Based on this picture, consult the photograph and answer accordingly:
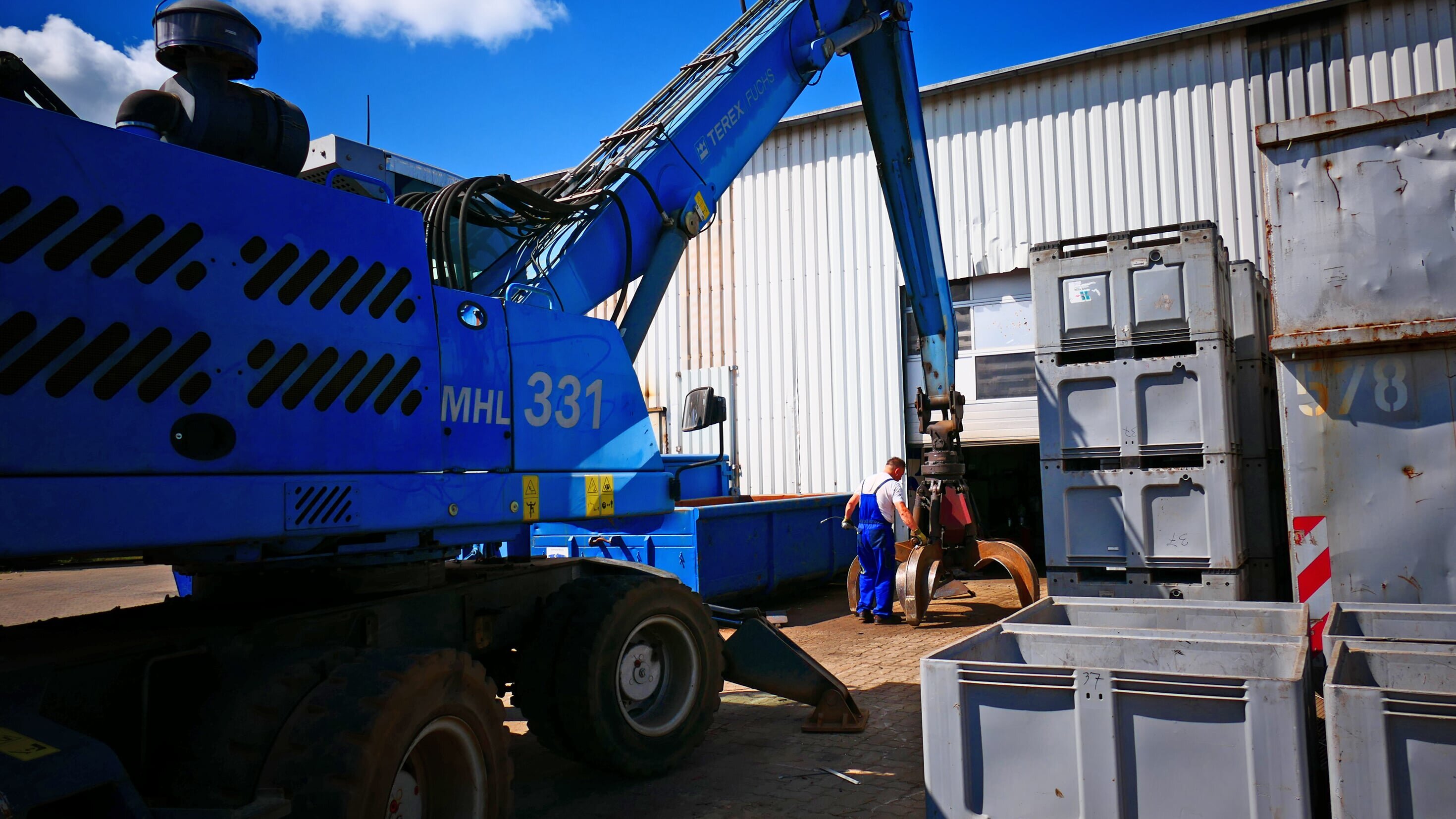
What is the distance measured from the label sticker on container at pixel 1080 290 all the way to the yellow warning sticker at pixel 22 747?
675 cm

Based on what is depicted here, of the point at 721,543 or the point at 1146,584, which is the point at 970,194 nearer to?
the point at 721,543

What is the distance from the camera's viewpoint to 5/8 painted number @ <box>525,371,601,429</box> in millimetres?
4609

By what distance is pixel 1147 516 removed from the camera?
691 cm

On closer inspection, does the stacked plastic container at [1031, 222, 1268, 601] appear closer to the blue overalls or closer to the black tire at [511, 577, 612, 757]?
the blue overalls

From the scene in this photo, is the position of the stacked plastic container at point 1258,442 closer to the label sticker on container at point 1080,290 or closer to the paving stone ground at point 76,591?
the label sticker on container at point 1080,290

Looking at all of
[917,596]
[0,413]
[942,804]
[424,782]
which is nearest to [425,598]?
[424,782]

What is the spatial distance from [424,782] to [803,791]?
6.53 ft

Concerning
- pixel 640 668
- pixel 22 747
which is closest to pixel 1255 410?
pixel 640 668

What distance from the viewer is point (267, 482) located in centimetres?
341

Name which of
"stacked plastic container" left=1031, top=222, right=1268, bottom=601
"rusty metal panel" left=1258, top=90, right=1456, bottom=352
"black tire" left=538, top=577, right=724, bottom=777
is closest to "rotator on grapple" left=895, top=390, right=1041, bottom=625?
"stacked plastic container" left=1031, top=222, right=1268, bottom=601

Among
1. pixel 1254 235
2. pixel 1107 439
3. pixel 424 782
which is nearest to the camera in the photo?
pixel 424 782

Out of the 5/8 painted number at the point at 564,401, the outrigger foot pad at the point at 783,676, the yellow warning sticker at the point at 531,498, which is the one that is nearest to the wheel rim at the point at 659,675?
the outrigger foot pad at the point at 783,676

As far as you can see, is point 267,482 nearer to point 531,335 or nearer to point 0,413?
point 0,413

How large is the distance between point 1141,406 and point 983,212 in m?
7.97
